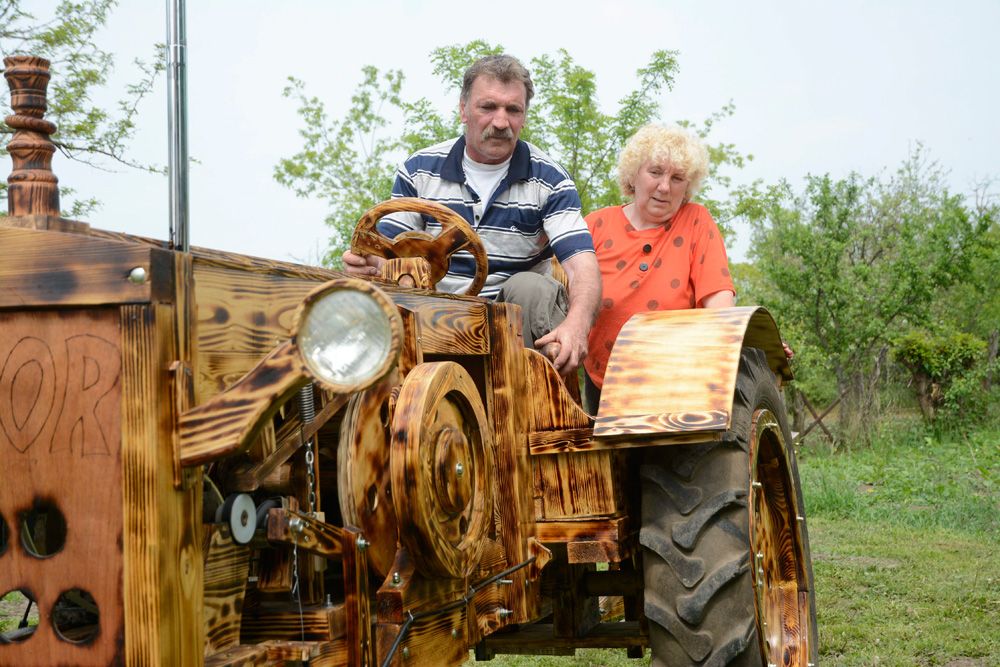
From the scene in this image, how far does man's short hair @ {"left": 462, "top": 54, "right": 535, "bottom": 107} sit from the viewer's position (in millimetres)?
4496

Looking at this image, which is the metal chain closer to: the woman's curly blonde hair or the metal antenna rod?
the metal antenna rod

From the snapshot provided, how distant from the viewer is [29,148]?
2164 millimetres

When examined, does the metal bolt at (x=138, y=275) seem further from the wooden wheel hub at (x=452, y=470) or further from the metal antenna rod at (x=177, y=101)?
the wooden wheel hub at (x=452, y=470)

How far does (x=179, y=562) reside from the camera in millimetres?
2041

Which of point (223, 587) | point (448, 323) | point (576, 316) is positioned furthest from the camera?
point (576, 316)

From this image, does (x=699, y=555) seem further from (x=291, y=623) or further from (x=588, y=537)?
(x=291, y=623)

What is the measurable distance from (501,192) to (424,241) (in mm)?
877

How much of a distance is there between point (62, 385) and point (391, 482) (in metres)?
0.76

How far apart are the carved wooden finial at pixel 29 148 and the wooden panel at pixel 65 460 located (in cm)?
23

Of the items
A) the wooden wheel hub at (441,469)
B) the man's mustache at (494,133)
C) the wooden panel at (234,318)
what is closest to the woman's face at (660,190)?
the man's mustache at (494,133)

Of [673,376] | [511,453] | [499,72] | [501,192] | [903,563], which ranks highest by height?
[499,72]

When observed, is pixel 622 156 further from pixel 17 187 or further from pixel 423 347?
pixel 17 187

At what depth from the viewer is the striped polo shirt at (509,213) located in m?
4.30

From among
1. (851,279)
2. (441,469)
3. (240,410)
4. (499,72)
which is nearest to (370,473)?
(441,469)
